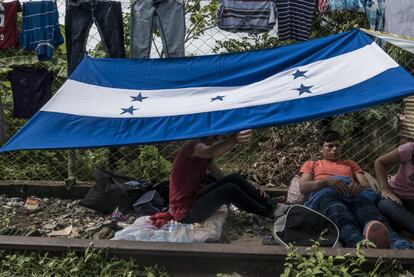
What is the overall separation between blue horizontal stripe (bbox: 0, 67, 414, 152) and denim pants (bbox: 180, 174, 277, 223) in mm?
721

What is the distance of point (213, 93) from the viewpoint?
3643mm

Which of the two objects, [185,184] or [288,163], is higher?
[185,184]

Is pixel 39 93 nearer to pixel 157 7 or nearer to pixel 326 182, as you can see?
pixel 157 7

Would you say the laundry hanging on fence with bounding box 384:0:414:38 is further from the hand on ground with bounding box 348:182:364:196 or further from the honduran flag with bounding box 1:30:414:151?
the hand on ground with bounding box 348:182:364:196

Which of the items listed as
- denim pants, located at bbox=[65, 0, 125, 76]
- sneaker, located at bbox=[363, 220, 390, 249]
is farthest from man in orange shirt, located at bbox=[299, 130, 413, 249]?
denim pants, located at bbox=[65, 0, 125, 76]

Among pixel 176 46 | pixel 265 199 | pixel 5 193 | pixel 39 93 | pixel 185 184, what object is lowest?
pixel 5 193

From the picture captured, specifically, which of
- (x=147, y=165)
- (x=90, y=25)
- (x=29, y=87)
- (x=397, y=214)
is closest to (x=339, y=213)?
(x=397, y=214)

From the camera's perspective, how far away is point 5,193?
4883 millimetres

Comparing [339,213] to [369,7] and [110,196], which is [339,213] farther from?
[369,7]

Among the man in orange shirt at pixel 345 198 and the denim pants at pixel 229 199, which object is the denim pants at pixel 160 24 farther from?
the man in orange shirt at pixel 345 198

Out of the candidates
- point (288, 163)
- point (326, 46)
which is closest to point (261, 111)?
point (326, 46)

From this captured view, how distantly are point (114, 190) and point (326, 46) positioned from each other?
88.8 inches

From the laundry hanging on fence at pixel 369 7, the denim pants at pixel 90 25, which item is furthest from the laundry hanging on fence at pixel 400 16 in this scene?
the denim pants at pixel 90 25

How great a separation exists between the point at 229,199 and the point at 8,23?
307 cm
